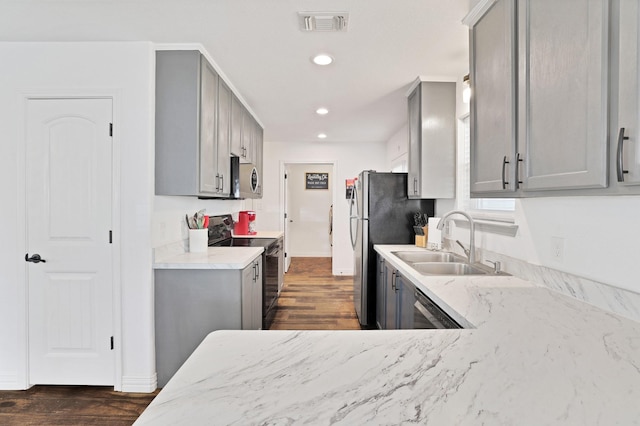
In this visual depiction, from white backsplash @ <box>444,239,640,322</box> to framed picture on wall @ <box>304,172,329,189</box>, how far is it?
6.41m

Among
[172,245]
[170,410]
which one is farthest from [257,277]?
[170,410]

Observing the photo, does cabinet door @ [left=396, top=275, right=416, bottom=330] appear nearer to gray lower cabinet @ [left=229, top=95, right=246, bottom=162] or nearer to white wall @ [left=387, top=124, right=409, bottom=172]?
gray lower cabinet @ [left=229, top=95, right=246, bottom=162]

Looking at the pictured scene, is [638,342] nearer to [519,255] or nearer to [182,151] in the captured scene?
[519,255]

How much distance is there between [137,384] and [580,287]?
270 cm

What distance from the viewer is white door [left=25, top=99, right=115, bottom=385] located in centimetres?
238

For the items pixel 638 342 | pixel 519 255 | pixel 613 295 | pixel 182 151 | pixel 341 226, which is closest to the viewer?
pixel 638 342

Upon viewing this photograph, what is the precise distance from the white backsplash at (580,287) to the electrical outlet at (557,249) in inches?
2.5

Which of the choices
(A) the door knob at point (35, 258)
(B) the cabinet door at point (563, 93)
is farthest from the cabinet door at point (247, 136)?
(B) the cabinet door at point (563, 93)

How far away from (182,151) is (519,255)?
7.59 feet

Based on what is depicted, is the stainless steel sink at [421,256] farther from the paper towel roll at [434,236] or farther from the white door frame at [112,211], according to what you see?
the white door frame at [112,211]

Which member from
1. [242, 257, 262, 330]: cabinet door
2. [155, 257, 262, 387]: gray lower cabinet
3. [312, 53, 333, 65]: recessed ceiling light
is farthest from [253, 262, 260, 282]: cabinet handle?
[312, 53, 333, 65]: recessed ceiling light

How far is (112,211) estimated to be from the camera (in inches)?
93.4

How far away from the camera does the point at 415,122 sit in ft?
10.5

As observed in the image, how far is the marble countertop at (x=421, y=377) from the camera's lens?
667 millimetres
